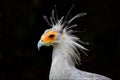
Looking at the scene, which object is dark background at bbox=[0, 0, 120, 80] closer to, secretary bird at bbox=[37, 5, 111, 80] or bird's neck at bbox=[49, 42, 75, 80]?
secretary bird at bbox=[37, 5, 111, 80]

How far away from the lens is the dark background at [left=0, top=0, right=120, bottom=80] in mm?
12234

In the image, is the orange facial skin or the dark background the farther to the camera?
the dark background

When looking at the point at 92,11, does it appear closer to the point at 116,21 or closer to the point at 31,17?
the point at 116,21

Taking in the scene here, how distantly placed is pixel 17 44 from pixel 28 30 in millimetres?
442

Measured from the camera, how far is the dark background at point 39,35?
12.2 meters

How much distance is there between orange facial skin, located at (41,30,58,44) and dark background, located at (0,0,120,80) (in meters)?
4.49

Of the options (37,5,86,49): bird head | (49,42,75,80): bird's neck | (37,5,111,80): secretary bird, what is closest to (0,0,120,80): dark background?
(37,5,86,49): bird head

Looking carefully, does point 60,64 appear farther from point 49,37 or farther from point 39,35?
point 39,35

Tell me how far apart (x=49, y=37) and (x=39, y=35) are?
501cm

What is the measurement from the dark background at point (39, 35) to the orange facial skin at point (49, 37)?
14.7 ft

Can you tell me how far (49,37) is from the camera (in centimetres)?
763

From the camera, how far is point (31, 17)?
12.1 meters

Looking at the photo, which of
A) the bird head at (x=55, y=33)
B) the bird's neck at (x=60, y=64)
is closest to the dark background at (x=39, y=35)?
the bird head at (x=55, y=33)

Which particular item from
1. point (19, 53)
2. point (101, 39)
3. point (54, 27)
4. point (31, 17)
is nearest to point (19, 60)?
point (19, 53)
